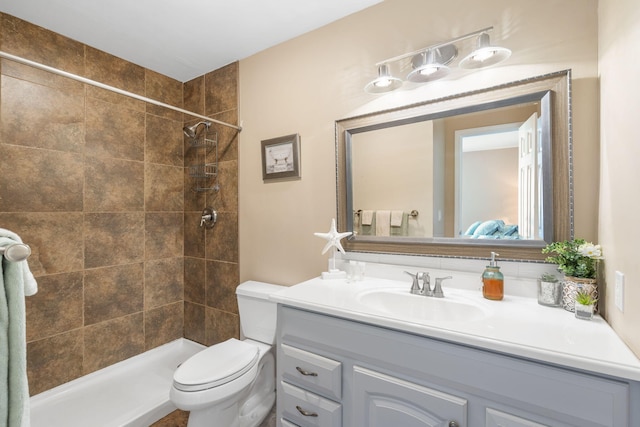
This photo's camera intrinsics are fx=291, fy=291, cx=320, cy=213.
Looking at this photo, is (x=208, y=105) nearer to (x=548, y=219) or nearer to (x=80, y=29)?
(x=80, y=29)

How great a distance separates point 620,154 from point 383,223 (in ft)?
3.06

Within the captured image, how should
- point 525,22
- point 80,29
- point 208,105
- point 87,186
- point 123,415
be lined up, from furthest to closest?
point 208,105 → point 87,186 → point 80,29 → point 123,415 → point 525,22

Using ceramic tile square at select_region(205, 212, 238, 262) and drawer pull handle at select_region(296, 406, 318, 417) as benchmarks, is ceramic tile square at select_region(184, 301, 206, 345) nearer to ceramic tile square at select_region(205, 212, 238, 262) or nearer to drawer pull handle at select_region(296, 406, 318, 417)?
ceramic tile square at select_region(205, 212, 238, 262)

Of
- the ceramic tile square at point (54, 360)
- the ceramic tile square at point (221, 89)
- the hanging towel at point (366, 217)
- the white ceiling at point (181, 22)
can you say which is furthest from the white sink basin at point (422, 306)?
the ceramic tile square at point (54, 360)

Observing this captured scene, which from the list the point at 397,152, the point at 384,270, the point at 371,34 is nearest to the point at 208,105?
the point at 371,34

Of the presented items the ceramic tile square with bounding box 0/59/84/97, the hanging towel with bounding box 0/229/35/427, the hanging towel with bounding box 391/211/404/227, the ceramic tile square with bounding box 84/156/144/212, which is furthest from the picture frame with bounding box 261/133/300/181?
the hanging towel with bounding box 0/229/35/427

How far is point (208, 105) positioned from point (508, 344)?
8.07ft

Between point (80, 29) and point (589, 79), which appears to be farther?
point (80, 29)

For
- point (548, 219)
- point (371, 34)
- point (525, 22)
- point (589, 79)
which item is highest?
point (371, 34)

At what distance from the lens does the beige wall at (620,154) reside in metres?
0.80

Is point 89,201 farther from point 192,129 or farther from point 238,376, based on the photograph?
point 238,376

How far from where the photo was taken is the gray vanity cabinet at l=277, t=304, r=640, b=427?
2.41 ft

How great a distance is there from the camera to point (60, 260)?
1.86m

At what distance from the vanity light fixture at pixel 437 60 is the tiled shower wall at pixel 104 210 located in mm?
1234
